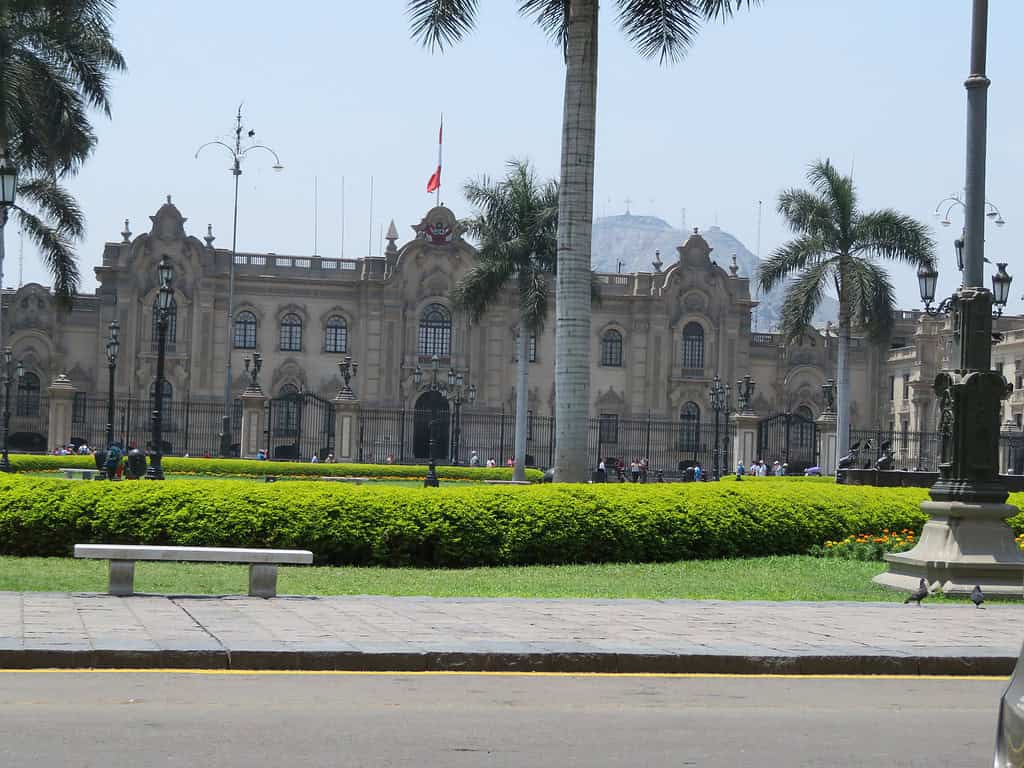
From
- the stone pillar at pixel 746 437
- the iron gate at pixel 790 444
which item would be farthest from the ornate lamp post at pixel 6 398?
the iron gate at pixel 790 444

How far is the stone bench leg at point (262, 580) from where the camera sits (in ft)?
38.0

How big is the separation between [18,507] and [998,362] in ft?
206

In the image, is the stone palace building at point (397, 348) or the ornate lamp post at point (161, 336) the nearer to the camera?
the ornate lamp post at point (161, 336)

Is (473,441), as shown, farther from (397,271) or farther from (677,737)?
(677,737)

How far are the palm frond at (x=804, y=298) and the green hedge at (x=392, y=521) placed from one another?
26.1 meters

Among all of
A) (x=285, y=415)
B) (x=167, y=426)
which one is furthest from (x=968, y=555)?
(x=285, y=415)

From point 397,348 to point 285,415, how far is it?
19.3 ft

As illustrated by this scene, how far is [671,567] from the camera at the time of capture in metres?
15.8

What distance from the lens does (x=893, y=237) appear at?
42719 millimetres

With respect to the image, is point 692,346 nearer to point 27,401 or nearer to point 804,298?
point 804,298

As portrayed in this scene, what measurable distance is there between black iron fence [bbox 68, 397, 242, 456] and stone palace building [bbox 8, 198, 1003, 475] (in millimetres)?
118

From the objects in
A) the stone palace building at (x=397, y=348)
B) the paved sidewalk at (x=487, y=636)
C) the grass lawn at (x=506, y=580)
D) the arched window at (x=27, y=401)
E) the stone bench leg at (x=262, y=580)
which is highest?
the stone palace building at (x=397, y=348)

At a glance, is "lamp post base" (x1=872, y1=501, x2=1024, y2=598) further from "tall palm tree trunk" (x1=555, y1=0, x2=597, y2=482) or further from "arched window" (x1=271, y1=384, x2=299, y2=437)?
"arched window" (x1=271, y1=384, x2=299, y2=437)

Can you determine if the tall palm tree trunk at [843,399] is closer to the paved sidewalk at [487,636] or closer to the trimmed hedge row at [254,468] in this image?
the trimmed hedge row at [254,468]
